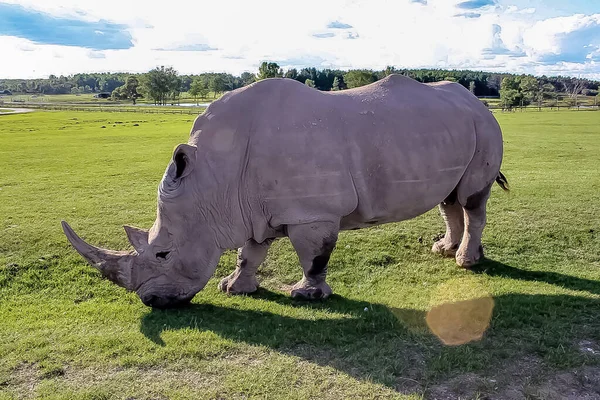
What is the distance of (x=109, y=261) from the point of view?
5.57 meters

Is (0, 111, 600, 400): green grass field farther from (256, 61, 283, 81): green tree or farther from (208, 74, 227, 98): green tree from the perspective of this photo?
(208, 74, 227, 98): green tree

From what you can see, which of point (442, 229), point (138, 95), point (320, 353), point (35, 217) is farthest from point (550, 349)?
point (138, 95)

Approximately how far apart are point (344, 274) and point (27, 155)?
17.3 m

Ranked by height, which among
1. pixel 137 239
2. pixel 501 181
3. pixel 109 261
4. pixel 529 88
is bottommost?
pixel 109 261

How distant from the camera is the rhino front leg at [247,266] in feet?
21.3

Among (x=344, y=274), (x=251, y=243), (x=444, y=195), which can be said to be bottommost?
(x=344, y=274)

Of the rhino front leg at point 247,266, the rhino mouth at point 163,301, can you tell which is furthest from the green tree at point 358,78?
the rhino mouth at point 163,301

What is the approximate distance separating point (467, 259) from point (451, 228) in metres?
0.67

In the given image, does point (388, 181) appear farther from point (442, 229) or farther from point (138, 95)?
point (138, 95)

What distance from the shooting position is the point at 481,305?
6016 millimetres

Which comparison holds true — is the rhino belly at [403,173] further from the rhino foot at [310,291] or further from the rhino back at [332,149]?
the rhino foot at [310,291]

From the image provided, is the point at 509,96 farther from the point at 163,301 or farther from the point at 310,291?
the point at 163,301

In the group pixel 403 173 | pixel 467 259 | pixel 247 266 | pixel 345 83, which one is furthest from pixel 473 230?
pixel 345 83

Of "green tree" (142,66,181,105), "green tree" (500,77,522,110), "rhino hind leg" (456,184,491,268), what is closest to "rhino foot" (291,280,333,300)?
"rhino hind leg" (456,184,491,268)
